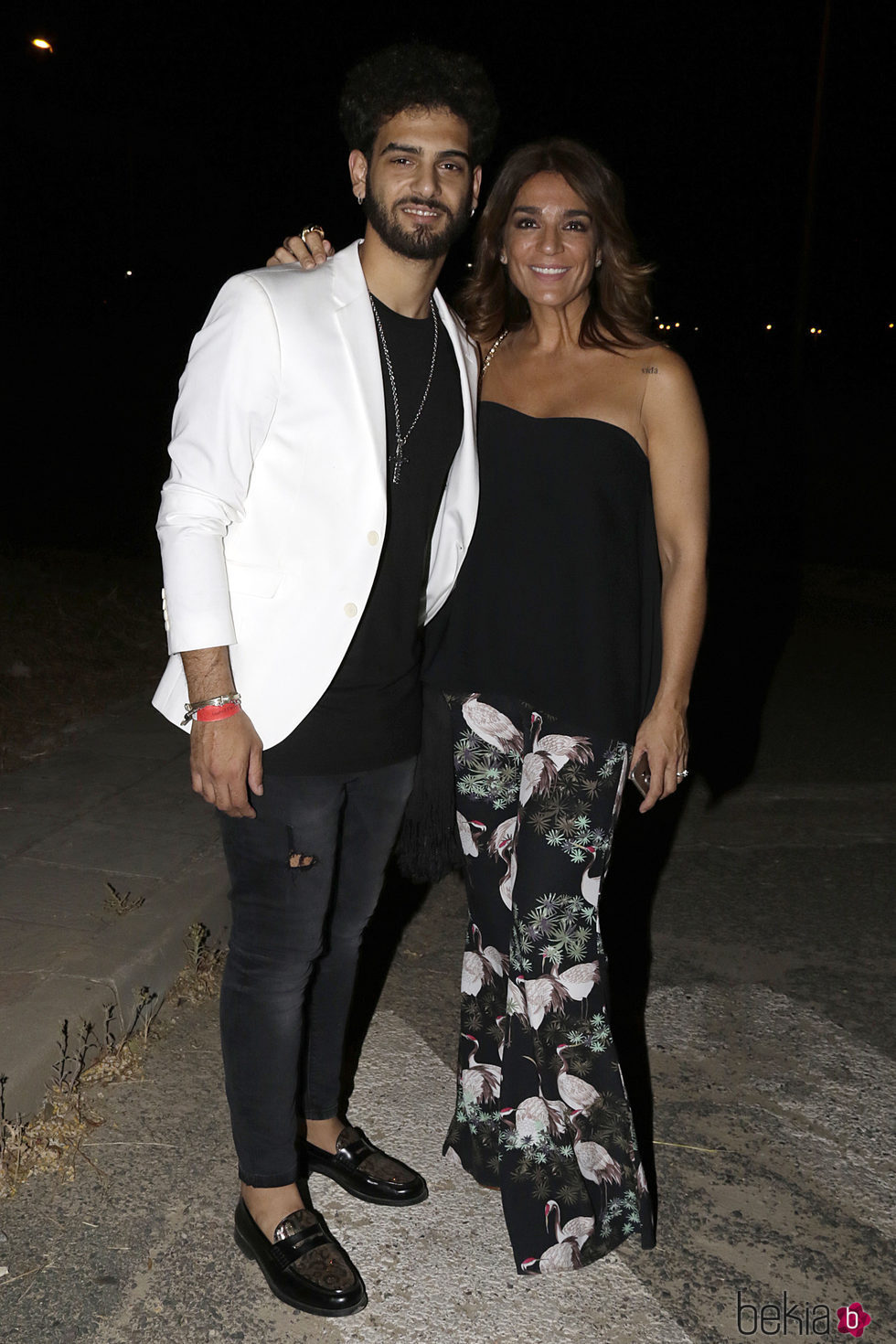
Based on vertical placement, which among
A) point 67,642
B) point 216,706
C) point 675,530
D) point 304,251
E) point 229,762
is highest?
point 304,251

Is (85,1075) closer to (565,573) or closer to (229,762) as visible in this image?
(229,762)

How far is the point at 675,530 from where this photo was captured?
2.56 metres

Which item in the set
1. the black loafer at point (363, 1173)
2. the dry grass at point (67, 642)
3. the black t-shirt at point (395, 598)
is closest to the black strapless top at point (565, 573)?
the black t-shirt at point (395, 598)

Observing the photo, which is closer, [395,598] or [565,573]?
[395,598]

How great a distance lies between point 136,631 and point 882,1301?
18.7 ft

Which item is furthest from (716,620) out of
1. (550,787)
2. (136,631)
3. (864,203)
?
(864,203)

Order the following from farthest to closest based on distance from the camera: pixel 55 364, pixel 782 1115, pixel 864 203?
pixel 864 203
pixel 55 364
pixel 782 1115

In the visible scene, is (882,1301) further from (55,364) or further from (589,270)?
(55,364)

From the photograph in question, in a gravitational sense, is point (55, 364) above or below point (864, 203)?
below

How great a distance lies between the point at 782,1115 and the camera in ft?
10.6

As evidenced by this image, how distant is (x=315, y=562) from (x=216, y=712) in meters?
0.34

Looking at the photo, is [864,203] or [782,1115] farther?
[864,203]

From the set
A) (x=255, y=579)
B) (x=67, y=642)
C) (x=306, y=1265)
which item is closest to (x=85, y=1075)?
(x=306, y=1265)

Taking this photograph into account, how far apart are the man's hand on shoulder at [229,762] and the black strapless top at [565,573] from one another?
593 mm
